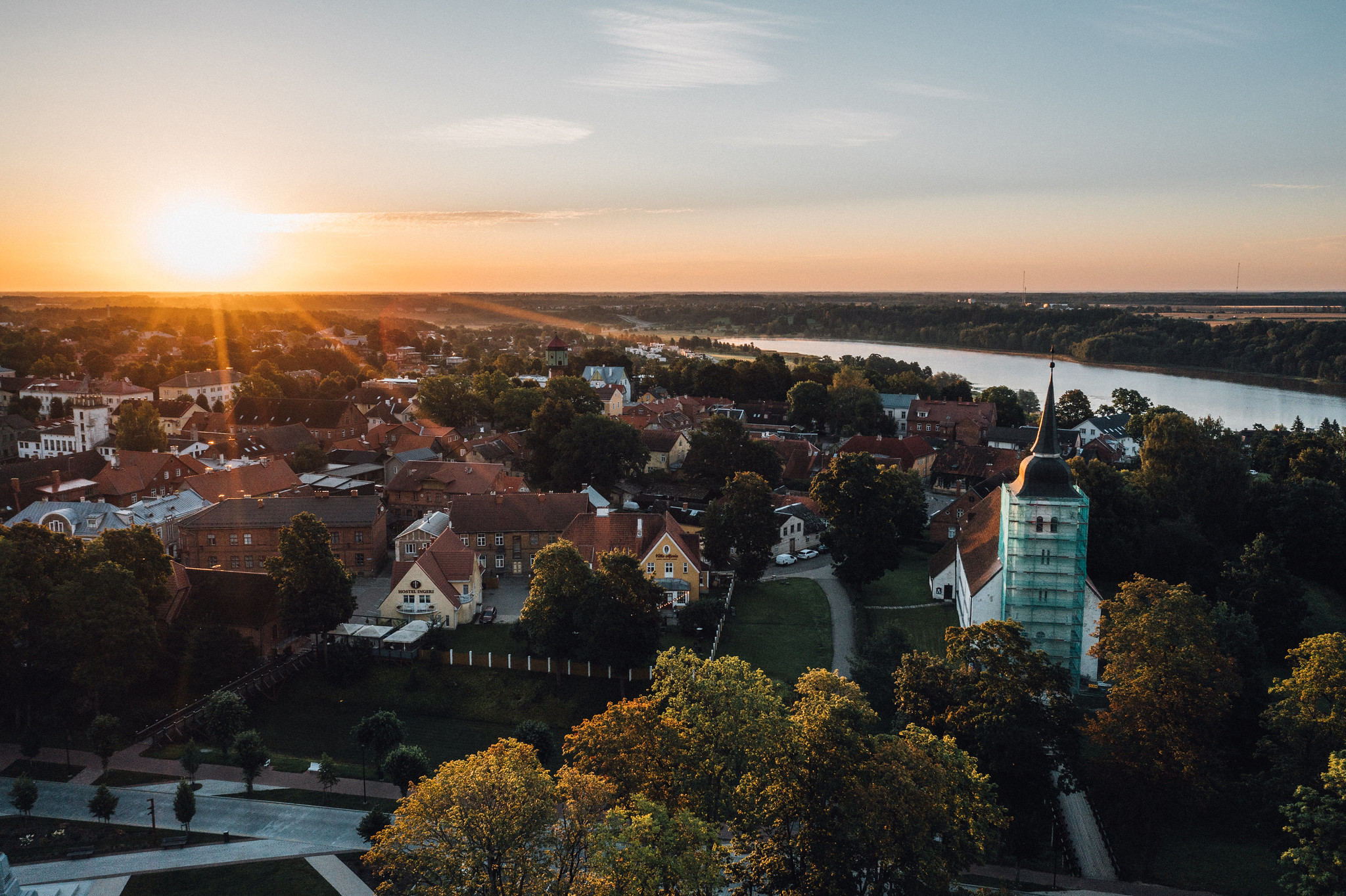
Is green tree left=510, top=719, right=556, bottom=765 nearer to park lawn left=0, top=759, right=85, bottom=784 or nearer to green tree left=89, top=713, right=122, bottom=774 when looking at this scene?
green tree left=89, top=713, right=122, bottom=774

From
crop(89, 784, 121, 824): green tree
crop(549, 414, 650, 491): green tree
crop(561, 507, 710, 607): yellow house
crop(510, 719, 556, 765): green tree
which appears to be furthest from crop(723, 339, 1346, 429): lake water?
crop(89, 784, 121, 824): green tree

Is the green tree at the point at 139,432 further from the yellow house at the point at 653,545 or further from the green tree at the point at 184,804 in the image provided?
the green tree at the point at 184,804

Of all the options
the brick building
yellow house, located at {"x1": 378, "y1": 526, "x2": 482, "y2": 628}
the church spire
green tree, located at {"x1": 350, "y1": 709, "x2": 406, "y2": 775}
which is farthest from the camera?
the brick building

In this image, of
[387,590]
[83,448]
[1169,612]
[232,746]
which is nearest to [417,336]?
[83,448]

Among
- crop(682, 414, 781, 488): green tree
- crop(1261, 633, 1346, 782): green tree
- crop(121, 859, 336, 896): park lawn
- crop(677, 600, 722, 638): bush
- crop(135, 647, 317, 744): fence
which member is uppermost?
crop(682, 414, 781, 488): green tree

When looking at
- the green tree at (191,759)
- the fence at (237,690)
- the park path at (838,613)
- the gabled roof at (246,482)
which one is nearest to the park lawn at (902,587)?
the park path at (838,613)

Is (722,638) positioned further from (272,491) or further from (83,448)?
(83,448)

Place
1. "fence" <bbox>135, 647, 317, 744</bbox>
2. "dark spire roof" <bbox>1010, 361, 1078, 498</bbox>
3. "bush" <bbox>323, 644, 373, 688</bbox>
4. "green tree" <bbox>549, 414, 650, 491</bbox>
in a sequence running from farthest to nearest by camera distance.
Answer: "green tree" <bbox>549, 414, 650, 491</bbox> → "bush" <bbox>323, 644, 373, 688</bbox> → "dark spire roof" <bbox>1010, 361, 1078, 498</bbox> → "fence" <bbox>135, 647, 317, 744</bbox>

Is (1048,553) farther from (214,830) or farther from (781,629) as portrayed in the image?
(214,830)
